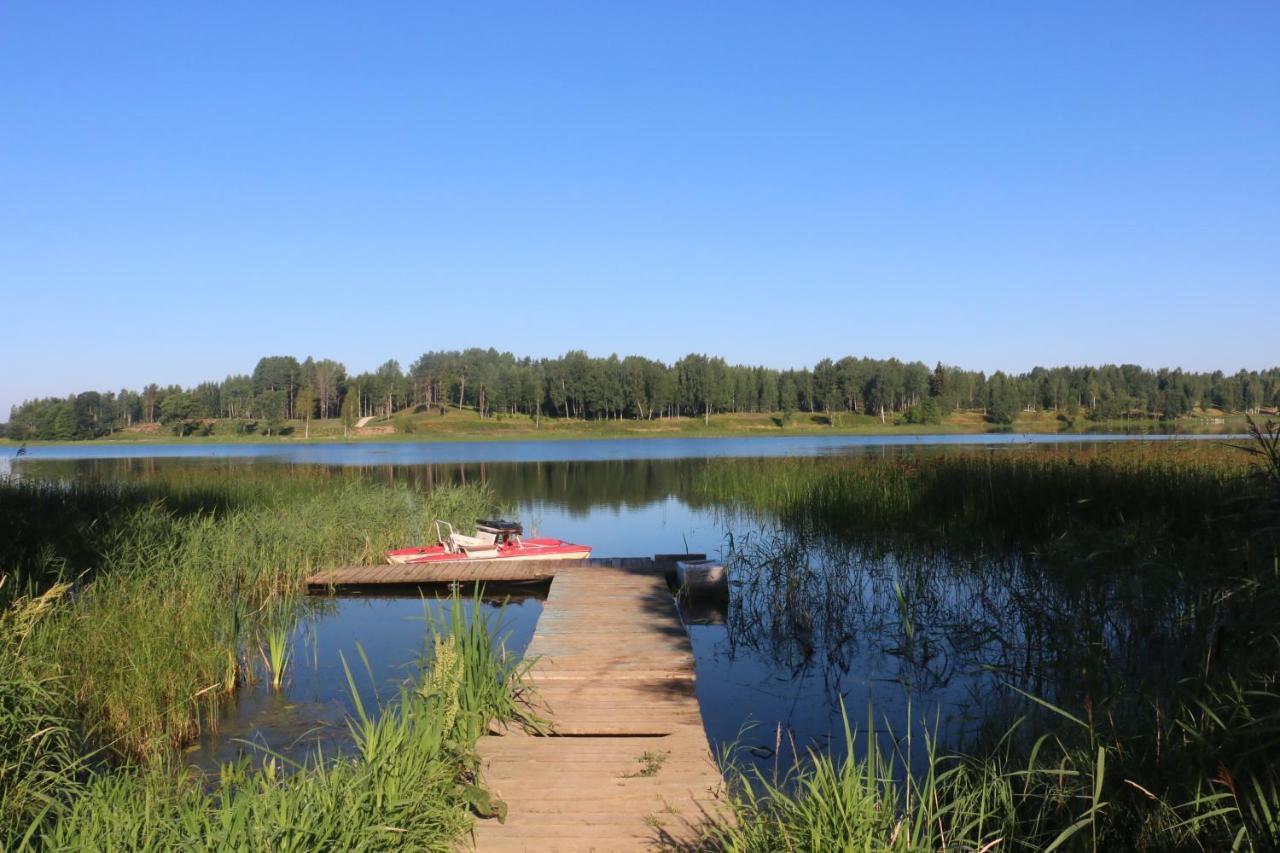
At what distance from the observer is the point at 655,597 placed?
407 inches

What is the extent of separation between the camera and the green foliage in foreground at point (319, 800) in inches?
131

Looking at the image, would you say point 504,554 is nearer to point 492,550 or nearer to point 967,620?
point 492,550

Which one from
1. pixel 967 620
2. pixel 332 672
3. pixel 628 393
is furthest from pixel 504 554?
pixel 628 393

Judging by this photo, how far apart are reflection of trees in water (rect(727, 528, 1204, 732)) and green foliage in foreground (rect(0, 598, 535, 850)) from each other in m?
3.71

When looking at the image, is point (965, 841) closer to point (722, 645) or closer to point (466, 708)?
point (466, 708)

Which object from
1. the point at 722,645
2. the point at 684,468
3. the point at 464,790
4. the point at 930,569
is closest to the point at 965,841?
the point at 464,790

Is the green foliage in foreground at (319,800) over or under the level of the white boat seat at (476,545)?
over

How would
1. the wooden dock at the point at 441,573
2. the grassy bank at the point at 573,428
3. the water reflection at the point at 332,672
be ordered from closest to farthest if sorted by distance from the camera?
the water reflection at the point at 332,672
the wooden dock at the point at 441,573
the grassy bank at the point at 573,428

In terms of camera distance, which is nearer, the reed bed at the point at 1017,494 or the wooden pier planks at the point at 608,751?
the wooden pier planks at the point at 608,751

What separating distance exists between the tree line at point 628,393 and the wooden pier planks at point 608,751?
3605 inches

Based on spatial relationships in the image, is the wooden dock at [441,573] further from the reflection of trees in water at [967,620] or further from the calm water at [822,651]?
the reflection of trees in water at [967,620]

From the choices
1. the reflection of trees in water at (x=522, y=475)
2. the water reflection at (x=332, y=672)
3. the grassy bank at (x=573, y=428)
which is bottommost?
the water reflection at (x=332, y=672)

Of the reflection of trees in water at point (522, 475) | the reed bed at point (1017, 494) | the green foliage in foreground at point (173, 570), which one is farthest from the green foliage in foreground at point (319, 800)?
the reflection of trees in water at point (522, 475)

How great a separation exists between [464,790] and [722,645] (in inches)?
221
